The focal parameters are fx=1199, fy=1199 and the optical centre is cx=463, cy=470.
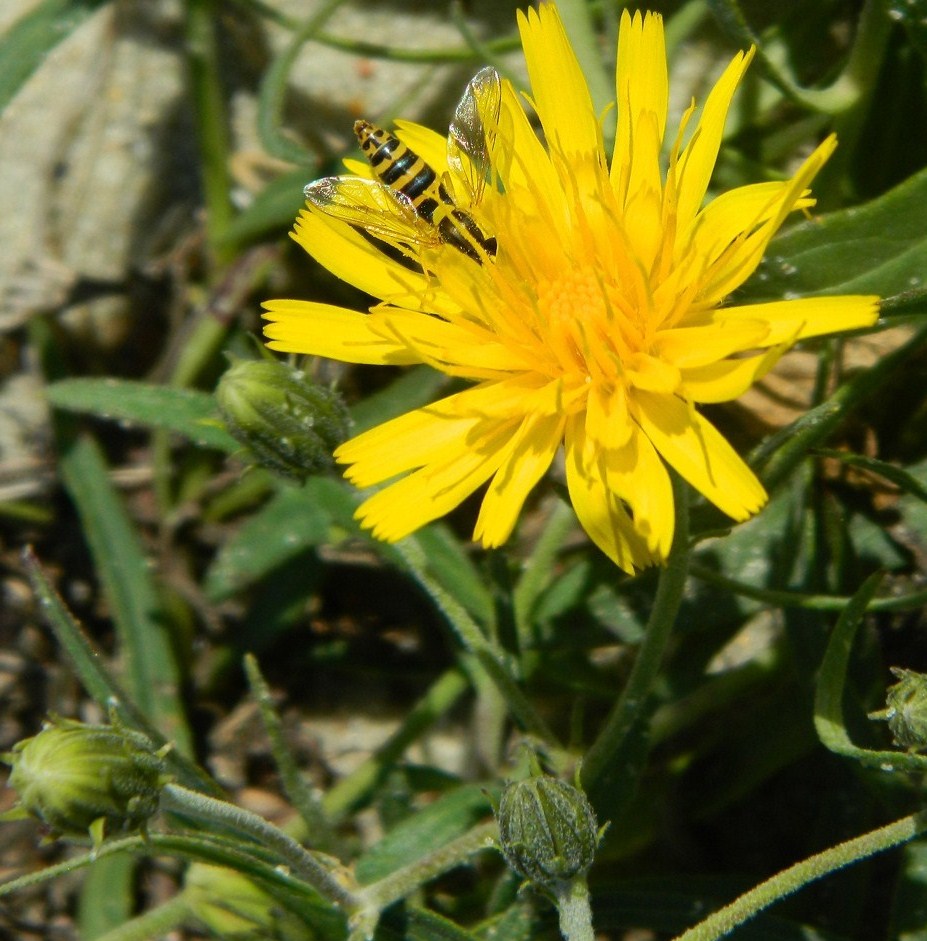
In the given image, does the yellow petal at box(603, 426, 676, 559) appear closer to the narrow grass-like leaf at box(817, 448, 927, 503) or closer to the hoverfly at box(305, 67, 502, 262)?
the narrow grass-like leaf at box(817, 448, 927, 503)

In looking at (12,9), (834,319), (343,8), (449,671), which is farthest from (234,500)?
(834,319)

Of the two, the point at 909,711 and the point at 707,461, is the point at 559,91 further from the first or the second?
the point at 909,711

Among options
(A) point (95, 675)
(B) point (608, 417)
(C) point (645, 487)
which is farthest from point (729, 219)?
(A) point (95, 675)

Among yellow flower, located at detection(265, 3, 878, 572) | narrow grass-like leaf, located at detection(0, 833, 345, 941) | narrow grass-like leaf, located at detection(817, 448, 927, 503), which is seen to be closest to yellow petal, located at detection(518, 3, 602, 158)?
yellow flower, located at detection(265, 3, 878, 572)

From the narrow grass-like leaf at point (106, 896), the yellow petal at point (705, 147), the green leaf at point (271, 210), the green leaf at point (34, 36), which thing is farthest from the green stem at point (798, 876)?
the green leaf at point (34, 36)

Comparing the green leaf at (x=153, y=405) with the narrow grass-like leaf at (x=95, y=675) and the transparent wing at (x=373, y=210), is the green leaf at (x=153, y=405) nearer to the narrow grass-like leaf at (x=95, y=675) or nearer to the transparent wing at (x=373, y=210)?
the narrow grass-like leaf at (x=95, y=675)

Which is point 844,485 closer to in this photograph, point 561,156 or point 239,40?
point 561,156
